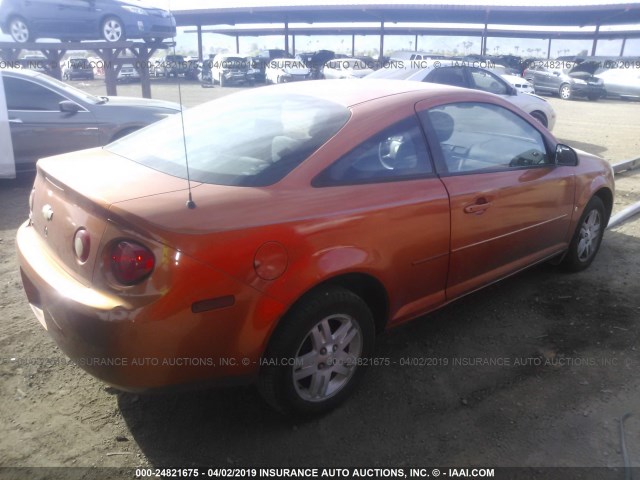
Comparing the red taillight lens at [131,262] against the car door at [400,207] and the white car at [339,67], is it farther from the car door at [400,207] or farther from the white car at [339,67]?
the white car at [339,67]

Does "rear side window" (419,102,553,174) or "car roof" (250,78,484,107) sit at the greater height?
"car roof" (250,78,484,107)

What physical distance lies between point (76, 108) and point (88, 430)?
17.4 feet

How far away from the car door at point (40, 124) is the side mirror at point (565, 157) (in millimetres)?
5443

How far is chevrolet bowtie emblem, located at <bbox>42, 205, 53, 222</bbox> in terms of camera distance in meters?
2.56

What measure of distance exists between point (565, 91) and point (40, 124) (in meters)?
21.5

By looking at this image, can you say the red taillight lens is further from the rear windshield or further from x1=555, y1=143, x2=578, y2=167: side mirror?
x1=555, y1=143, x2=578, y2=167: side mirror

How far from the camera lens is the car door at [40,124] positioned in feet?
21.6

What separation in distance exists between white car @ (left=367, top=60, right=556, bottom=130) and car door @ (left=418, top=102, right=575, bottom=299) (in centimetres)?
537

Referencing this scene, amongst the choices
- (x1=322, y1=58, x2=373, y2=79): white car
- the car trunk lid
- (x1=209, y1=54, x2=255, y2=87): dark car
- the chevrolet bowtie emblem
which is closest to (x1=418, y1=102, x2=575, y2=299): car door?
the car trunk lid

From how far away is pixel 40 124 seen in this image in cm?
664

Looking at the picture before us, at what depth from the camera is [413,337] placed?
3.48m

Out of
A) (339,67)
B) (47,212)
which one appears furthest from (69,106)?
(339,67)

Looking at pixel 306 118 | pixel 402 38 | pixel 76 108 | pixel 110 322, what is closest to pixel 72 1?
pixel 76 108

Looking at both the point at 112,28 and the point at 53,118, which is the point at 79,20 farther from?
the point at 53,118
